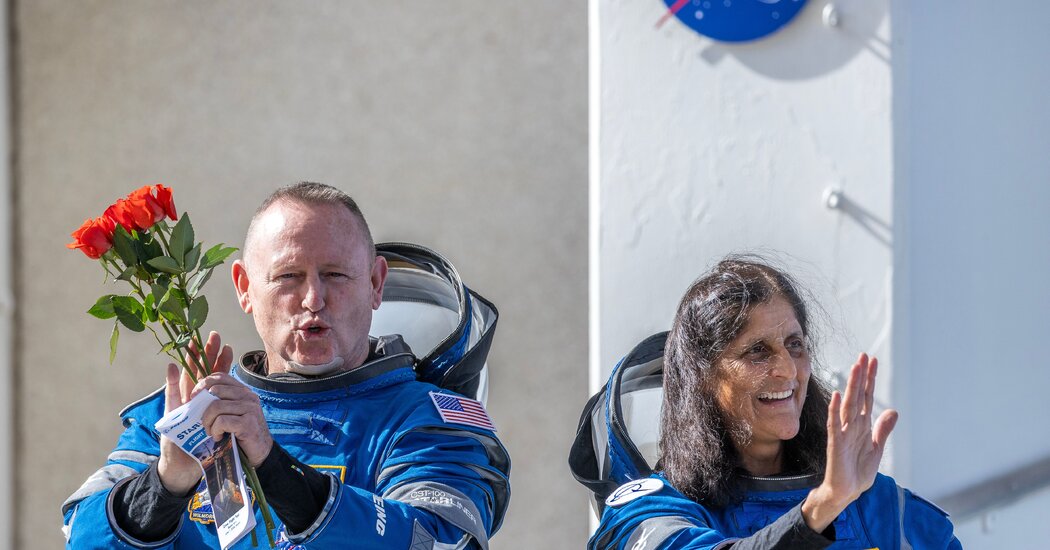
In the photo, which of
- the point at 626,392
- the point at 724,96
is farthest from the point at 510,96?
the point at 626,392

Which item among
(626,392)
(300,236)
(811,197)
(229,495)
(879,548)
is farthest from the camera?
(811,197)

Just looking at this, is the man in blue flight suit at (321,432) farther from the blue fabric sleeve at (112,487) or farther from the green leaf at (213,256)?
the green leaf at (213,256)

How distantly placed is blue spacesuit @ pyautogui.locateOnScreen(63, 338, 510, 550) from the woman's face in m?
0.44

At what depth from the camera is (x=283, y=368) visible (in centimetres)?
214

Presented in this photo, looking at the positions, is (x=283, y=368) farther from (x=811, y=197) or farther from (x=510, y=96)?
(x=510, y=96)

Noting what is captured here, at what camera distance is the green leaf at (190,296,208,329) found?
5.43ft

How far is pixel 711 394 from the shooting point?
1.96 m

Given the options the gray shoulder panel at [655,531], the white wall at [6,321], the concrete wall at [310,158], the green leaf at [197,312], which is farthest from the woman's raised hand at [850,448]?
the white wall at [6,321]

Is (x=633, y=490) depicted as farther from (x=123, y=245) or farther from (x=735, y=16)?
(x=735, y=16)

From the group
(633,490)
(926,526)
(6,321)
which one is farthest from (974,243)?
(6,321)

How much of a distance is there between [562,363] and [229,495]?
2.11 meters

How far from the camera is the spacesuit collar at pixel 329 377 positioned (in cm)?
207

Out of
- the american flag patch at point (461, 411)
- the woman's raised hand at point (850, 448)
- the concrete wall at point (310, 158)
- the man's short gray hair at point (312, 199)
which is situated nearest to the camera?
the woman's raised hand at point (850, 448)

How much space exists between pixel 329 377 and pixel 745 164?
1147 millimetres
